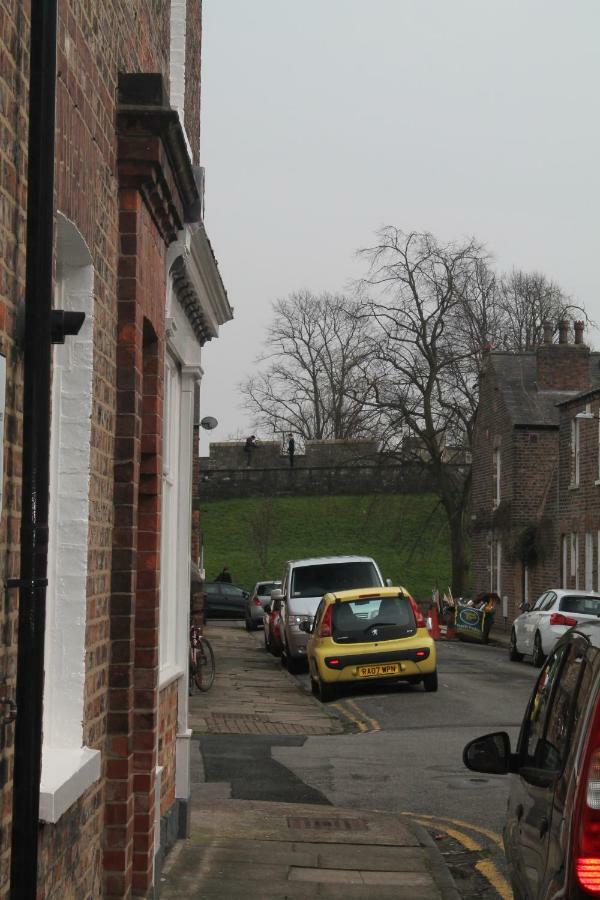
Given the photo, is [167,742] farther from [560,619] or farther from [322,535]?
[322,535]

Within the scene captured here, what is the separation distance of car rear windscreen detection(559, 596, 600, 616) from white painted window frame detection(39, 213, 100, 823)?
23533 mm

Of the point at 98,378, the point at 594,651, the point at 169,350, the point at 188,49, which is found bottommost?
the point at 594,651

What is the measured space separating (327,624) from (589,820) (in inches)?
621

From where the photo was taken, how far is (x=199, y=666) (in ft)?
67.4

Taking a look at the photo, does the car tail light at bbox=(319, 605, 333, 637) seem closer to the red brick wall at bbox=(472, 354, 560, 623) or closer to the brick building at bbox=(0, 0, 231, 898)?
the brick building at bbox=(0, 0, 231, 898)

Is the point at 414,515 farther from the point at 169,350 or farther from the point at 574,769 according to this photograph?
the point at 574,769

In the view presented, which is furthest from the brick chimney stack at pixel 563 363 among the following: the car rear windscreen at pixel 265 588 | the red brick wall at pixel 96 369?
the red brick wall at pixel 96 369

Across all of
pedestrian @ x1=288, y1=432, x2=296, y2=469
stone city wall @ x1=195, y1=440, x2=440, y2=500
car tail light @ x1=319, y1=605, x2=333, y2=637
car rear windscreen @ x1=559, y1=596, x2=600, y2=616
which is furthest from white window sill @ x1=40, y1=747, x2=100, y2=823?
pedestrian @ x1=288, y1=432, x2=296, y2=469

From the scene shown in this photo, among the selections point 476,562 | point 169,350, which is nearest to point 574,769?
point 169,350

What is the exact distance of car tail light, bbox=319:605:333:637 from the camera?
19.6 metres

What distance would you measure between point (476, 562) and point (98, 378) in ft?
144

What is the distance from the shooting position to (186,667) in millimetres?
9039

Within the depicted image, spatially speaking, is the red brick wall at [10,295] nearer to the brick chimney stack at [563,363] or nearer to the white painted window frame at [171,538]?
the white painted window frame at [171,538]

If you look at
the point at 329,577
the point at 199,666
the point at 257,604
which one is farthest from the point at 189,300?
the point at 257,604
